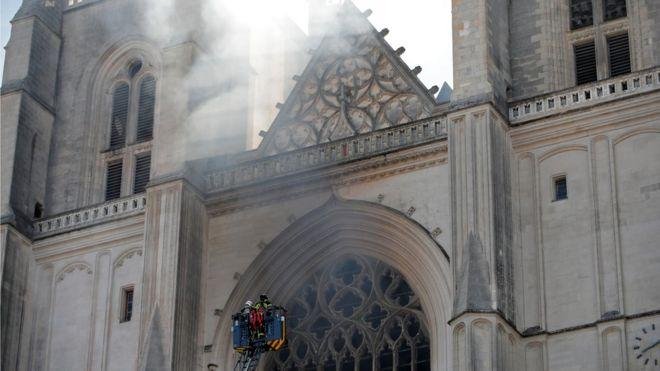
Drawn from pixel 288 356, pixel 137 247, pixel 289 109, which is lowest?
pixel 288 356

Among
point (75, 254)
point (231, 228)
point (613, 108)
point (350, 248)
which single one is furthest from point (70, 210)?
point (613, 108)

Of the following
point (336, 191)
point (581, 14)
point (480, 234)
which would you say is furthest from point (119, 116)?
point (480, 234)

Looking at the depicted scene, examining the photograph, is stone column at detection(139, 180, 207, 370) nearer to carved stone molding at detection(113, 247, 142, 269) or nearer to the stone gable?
carved stone molding at detection(113, 247, 142, 269)

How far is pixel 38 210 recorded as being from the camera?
3688 centimetres

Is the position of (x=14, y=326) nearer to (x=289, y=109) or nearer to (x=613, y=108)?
(x=289, y=109)

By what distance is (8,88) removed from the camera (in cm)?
3738

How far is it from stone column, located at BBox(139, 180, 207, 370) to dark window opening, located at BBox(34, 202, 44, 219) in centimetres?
336

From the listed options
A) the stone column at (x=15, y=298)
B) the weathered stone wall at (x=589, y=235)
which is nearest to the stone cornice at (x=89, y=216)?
the stone column at (x=15, y=298)

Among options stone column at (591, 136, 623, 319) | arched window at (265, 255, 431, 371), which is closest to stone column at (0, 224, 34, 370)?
arched window at (265, 255, 431, 371)

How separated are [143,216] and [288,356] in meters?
4.25

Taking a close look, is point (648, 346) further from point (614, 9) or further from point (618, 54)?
point (614, 9)

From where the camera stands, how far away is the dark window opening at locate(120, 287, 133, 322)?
114 feet

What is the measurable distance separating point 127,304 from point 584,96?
971 centimetres

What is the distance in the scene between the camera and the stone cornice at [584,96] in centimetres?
3155
